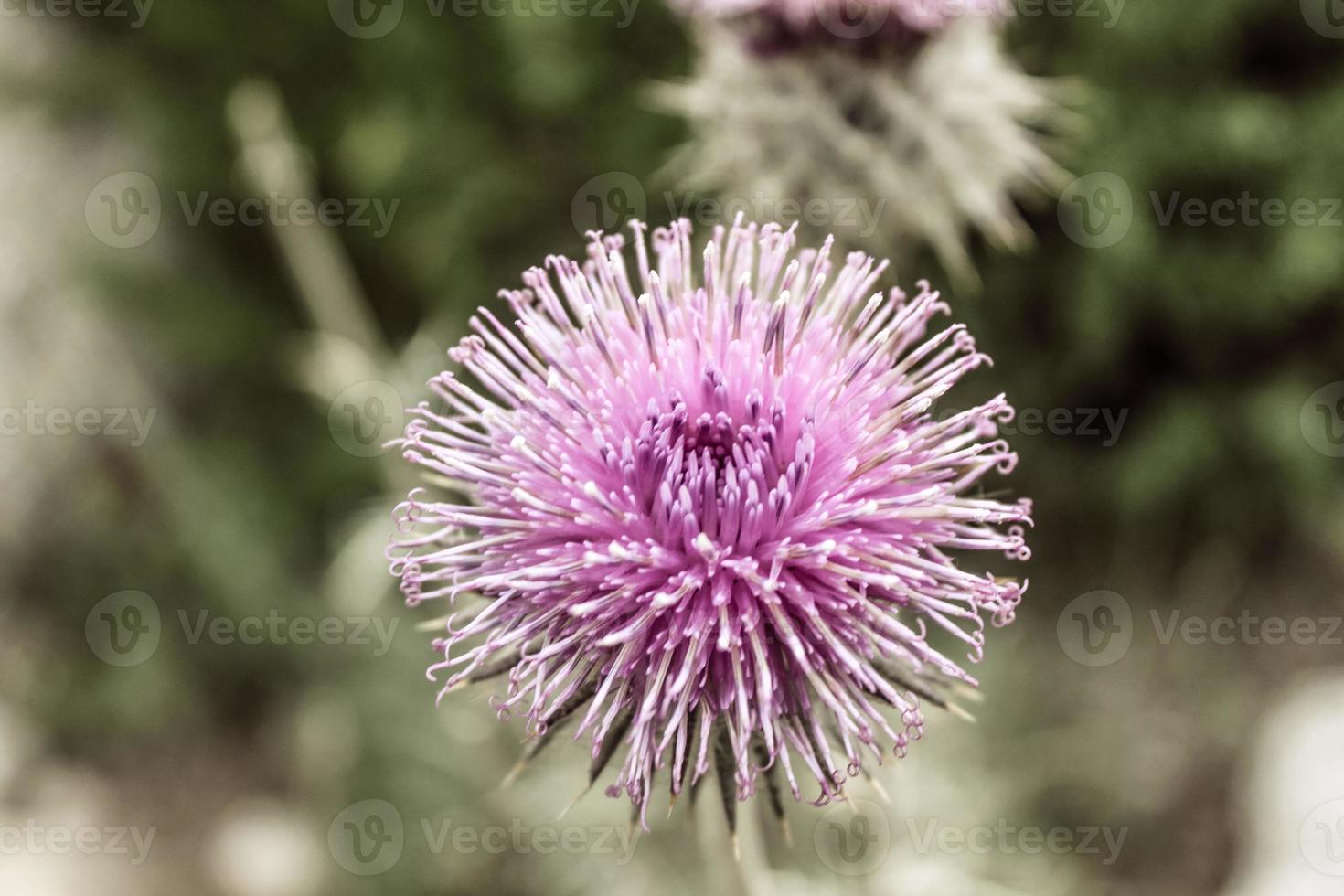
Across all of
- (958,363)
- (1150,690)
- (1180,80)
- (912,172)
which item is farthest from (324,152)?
(1150,690)

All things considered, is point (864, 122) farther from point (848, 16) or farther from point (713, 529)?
point (713, 529)

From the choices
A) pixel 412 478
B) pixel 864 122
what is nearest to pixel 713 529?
pixel 864 122

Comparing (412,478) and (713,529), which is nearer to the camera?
(713,529)

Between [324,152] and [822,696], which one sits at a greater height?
[324,152]

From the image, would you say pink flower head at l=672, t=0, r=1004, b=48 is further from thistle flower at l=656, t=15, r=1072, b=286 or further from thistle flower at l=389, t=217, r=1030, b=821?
thistle flower at l=389, t=217, r=1030, b=821

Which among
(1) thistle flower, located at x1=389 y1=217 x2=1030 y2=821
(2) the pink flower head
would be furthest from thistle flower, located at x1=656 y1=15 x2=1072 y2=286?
(1) thistle flower, located at x1=389 y1=217 x2=1030 y2=821

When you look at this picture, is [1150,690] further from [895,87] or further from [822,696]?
[822,696]

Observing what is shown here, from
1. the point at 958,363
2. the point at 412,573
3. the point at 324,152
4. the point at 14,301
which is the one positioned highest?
the point at 324,152
